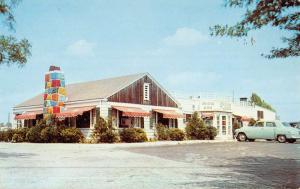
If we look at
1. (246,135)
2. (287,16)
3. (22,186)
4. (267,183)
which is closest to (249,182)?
(267,183)

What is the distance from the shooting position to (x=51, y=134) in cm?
2905

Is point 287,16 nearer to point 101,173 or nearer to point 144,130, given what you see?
point 101,173

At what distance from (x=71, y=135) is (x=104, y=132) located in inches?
97.7

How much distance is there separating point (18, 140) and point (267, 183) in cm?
2690

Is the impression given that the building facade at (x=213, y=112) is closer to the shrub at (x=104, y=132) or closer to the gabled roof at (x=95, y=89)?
the gabled roof at (x=95, y=89)

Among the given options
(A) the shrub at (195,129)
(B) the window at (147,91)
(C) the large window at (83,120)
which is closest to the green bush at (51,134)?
(C) the large window at (83,120)

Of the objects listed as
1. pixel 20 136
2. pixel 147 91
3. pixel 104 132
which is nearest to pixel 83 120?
pixel 104 132

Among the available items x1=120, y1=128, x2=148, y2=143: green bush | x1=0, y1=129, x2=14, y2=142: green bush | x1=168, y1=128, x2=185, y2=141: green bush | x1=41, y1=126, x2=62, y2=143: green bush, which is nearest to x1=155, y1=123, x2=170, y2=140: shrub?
x1=168, y1=128, x2=185, y2=141: green bush

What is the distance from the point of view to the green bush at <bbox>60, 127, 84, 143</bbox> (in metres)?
28.7

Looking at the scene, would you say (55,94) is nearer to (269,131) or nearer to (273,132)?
(269,131)

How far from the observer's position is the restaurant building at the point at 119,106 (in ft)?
99.0

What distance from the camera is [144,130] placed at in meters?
32.3

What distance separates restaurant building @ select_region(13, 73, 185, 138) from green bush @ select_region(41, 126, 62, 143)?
136 centimetres

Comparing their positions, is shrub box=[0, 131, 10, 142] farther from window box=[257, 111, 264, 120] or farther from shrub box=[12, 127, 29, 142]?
window box=[257, 111, 264, 120]
